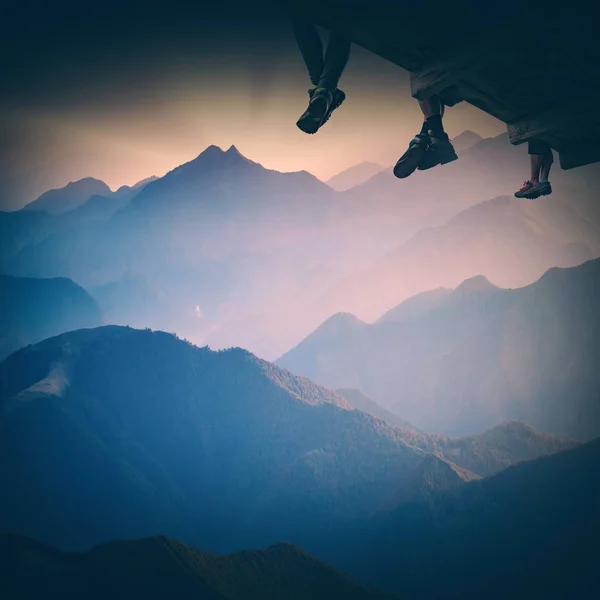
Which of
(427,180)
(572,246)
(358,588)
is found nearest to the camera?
(358,588)

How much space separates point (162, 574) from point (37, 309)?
294 feet

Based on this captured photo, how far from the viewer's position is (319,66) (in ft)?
9.86

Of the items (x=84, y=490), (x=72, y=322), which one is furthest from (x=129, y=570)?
(x=72, y=322)

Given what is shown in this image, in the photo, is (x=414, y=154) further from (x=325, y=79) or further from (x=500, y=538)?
(x=500, y=538)

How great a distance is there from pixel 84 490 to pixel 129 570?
75.5 ft

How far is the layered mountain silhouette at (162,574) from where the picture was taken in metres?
22.1

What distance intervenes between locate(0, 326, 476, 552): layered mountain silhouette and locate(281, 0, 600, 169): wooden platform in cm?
4127

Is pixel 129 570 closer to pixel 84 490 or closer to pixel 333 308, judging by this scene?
pixel 84 490

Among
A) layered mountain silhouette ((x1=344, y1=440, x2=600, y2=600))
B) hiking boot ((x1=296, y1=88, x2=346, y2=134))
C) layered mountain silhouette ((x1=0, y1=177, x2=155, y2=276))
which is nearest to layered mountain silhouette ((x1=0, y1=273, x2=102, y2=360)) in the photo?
layered mountain silhouette ((x1=0, y1=177, x2=155, y2=276))

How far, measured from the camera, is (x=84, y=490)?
42281 mm

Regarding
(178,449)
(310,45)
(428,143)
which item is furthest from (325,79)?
(178,449)

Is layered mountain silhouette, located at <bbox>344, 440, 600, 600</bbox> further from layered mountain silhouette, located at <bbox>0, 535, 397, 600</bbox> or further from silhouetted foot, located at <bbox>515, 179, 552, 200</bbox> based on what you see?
silhouetted foot, located at <bbox>515, 179, 552, 200</bbox>

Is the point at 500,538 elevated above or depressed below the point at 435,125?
below

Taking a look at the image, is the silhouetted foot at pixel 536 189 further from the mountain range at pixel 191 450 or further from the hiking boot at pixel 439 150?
the mountain range at pixel 191 450
